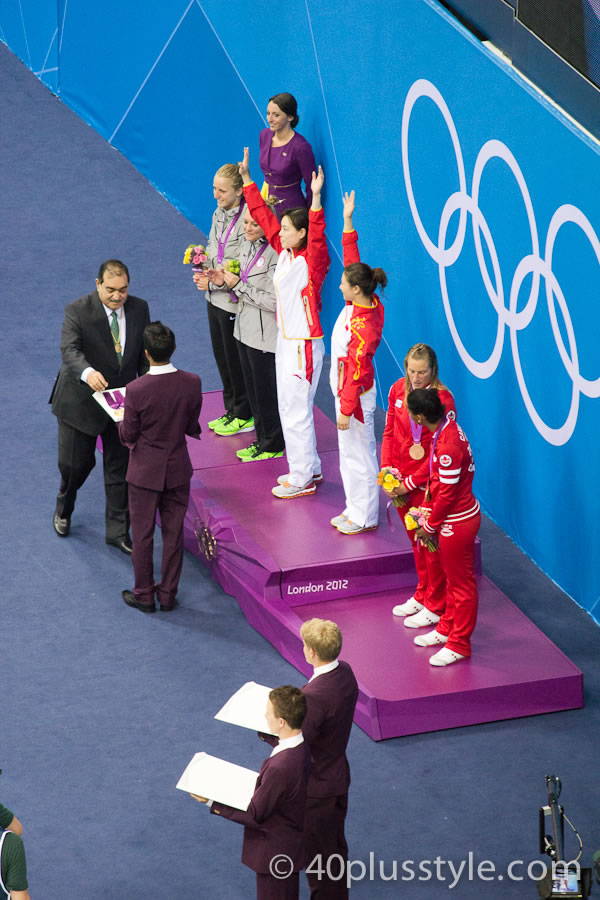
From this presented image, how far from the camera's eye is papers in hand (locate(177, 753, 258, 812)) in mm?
5301

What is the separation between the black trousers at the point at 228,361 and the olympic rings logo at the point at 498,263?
138 cm

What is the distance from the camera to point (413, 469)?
7574 mm

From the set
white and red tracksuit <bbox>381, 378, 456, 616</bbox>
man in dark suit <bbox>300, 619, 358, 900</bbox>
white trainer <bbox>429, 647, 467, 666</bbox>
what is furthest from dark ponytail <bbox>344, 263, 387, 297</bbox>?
man in dark suit <bbox>300, 619, 358, 900</bbox>

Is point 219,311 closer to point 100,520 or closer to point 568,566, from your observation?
point 100,520

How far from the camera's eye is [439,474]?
7012mm

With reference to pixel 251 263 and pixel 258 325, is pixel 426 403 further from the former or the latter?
pixel 251 263

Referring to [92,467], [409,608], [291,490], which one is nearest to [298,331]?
[291,490]

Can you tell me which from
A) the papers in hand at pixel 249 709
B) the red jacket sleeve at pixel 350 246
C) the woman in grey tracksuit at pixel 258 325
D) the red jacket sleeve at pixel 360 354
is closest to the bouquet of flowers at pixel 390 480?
the red jacket sleeve at pixel 360 354

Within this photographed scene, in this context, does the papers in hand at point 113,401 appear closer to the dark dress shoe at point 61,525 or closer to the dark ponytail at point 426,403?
the dark dress shoe at point 61,525

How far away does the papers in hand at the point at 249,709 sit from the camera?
5535 millimetres

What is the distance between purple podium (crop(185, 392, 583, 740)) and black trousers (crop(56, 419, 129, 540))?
44cm

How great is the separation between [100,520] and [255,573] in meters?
1.51

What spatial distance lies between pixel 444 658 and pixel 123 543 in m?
2.29

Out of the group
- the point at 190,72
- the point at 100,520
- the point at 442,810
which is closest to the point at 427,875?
the point at 442,810
